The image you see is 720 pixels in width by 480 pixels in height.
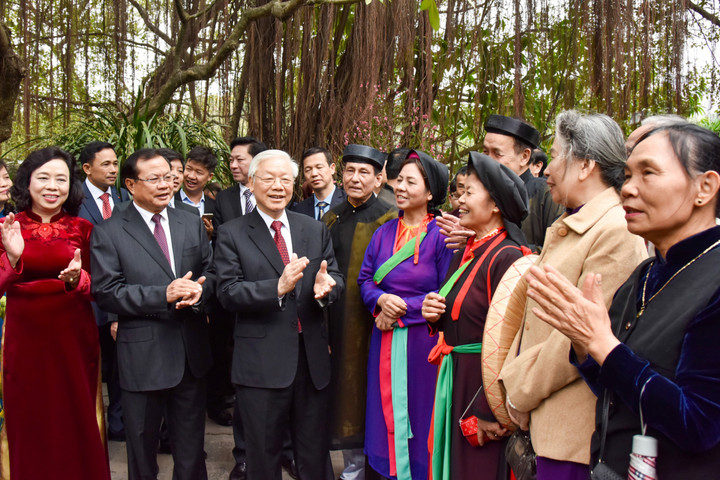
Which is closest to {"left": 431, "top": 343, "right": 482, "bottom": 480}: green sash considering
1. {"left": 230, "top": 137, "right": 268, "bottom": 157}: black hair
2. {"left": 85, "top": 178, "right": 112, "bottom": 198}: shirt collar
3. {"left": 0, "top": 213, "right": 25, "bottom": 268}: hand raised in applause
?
{"left": 0, "top": 213, "right": 25, "bottom": 268}: hand raised in applause

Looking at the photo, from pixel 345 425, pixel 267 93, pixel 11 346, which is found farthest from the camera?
pixel 267 93

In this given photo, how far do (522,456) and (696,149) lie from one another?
109cm

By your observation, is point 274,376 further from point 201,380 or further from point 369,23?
point 369,23

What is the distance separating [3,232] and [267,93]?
3.08m

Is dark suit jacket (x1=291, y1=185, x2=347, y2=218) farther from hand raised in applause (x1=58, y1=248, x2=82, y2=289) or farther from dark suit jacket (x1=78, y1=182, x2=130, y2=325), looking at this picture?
hand raised in applause (x1=58, y1=248, x2=82, y2=289)

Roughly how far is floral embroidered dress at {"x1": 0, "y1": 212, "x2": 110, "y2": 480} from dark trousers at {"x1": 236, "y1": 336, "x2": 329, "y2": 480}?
0.89m

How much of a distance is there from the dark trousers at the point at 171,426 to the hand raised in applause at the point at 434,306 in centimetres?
132

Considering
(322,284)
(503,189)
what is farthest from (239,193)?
(503,189)

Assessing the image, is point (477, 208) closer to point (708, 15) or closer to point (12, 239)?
point (12, 239)

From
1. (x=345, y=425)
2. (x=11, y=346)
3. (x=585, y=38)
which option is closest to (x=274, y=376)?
(x=345, y=425)

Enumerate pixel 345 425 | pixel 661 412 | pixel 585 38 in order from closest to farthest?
pixel 661 412 < pixel 345 425 < pixel 585 38

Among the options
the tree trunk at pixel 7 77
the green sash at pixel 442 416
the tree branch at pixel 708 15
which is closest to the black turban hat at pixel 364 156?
the green sash at pixel 442 416

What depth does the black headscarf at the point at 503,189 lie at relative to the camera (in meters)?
2.42

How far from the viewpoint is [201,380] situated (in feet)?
10.0
